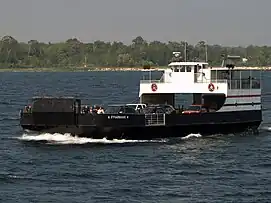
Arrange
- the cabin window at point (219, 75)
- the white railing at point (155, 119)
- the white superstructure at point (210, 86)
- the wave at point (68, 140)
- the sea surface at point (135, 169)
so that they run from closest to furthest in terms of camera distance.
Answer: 1. the sea surface at point (135, 169)
2. the wave at point (68, 140)
3. the white railing at point (155, 119)
4. the white superstructure at point (210, 86)
5. the cabin window at point (219, 75)

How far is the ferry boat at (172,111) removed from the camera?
5269 centimetres

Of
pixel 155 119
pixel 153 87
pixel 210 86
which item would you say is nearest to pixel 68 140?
pixel 155 119

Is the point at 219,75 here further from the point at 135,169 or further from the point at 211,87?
the point at 135,169

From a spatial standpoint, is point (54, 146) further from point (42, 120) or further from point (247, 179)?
point (247, 179)

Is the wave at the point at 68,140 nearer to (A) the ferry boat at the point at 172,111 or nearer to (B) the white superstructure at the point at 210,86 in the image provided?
(A) the ferry boat at the point at 172,111

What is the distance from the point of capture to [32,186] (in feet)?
126

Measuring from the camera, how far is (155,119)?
54.0 meters

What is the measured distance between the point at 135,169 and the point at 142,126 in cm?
1013

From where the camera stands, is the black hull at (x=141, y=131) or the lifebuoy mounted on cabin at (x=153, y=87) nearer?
the black hull at (x=141, y=131)

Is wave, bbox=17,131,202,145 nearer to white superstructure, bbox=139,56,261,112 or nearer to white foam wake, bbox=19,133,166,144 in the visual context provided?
white foam wake, bbox=19,133,166,144

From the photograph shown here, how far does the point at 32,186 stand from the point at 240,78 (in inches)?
1014

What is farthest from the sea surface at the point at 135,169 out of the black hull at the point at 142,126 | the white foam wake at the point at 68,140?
the black hull at the point at 142,126

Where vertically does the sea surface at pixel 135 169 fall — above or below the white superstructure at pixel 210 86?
below

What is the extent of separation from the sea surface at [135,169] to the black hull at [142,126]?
52cm
